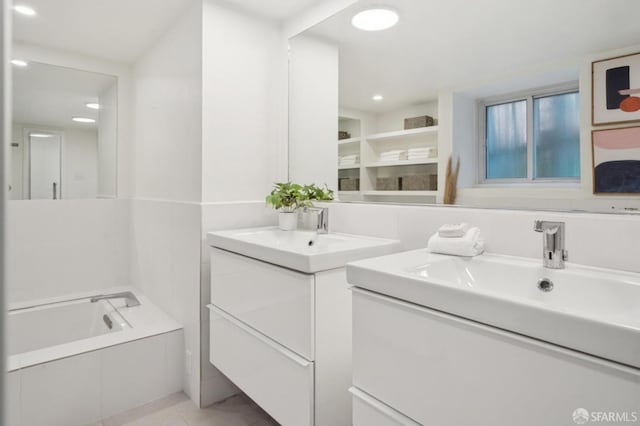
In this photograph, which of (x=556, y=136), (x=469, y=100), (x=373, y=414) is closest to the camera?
(x=373, y=414)

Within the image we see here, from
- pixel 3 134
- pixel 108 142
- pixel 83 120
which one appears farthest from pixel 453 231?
pixel 83 120

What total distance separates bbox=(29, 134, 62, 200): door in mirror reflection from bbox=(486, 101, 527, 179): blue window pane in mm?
3242

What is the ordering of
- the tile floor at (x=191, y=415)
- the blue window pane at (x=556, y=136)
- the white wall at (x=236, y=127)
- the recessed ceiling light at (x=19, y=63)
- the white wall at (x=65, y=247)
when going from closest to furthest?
the blue window pane at (x=556, y=136) → the tile floor at (x=191, y=415) → the white wall at (x=236, y=127) → the recessed ceiling light at (x=19, y=63) → the white wall at (x=65, y=247)

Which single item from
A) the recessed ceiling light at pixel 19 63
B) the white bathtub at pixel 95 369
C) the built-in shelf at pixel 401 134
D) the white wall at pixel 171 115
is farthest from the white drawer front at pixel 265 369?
the recessed ceiling light at pixel 19 63

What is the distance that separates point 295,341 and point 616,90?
133 centimetres

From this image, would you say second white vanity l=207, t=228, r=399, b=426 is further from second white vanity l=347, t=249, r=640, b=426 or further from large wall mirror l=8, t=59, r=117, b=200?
large wall mirror l=8, t=59, r=117, b=200

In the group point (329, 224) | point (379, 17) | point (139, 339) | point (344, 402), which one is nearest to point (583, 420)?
point (344, 402)

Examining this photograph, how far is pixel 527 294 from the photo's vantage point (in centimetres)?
111

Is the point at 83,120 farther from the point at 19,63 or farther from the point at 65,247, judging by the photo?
the point at 65,247

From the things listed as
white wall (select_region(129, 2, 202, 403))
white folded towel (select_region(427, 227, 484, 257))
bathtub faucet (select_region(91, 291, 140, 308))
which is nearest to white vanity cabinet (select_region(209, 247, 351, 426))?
white folded towel (select_region(427, 227, 484, 257))

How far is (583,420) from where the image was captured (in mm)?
673

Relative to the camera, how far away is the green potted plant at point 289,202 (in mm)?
2123

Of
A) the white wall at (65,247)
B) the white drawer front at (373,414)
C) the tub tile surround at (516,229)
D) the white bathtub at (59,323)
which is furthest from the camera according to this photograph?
the white wall at (65,247)

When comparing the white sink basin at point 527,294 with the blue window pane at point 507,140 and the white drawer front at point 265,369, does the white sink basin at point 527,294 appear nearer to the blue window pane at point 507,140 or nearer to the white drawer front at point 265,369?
the blue window pane at point 507,140
